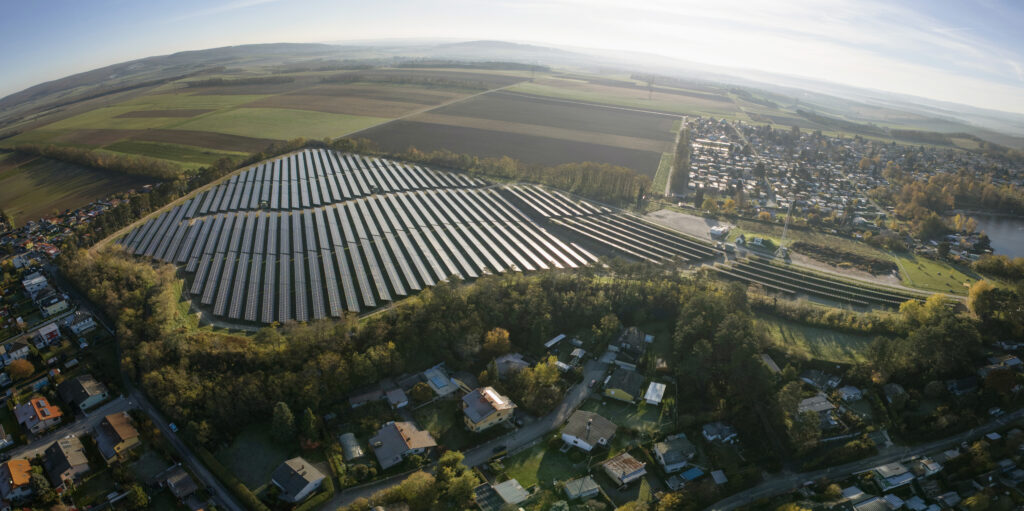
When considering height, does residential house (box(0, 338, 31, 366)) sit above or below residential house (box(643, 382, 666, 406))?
above

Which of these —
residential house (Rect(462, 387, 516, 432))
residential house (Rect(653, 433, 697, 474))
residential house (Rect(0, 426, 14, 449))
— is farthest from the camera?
residential house (Rect(462, 387, 516, 432))

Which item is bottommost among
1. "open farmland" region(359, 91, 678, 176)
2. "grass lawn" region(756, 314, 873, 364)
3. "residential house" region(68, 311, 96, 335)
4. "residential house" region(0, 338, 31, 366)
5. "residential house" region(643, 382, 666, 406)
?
"residential house" region(643, 382, 666, 406)

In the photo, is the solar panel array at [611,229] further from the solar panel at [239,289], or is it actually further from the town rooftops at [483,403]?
the solar panel at [239,289]

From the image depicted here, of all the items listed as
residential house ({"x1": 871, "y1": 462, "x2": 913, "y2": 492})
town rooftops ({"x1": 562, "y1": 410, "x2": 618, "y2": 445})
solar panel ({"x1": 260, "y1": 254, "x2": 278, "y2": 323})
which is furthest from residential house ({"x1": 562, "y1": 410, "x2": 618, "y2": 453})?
solar panel ({"x1": 260, "y1": 254, "x2": 278, "y2": 323})

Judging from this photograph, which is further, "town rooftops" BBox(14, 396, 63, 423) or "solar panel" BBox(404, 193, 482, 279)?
"solar panel" BBox(404, 193, 482, 279)

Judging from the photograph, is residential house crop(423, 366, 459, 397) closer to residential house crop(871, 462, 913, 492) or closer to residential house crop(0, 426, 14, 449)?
residential house crop(0, 426, 14, 449)

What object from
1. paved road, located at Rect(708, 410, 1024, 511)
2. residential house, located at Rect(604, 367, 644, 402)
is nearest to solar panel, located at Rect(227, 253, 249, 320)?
residential house, located at Rect(604, 367, 644, 402)

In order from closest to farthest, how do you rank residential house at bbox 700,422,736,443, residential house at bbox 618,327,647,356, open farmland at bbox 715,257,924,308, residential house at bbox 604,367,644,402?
1. residential house at bbox 700,422,736,443
2. residential house at bbox 604,367,644,402
3. residential house at bbox 618,327,647,356
4. open farmland at bbox 715,257,924,308

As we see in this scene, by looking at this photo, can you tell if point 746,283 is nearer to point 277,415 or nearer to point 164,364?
point 277,415
